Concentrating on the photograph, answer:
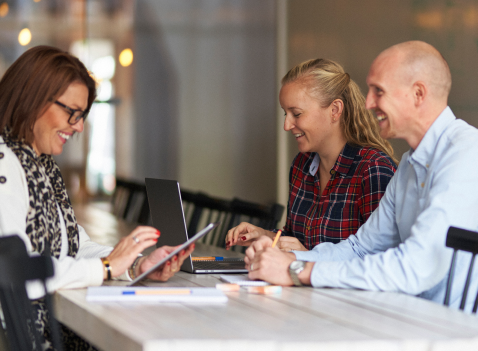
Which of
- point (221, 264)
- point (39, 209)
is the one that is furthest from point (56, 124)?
point (221, 264)

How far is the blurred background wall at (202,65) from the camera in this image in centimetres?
399

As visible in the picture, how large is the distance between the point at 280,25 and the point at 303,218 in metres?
3.28

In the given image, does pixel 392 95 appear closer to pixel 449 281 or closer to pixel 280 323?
pixel 449 281

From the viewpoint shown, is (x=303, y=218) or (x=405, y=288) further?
(x=303, y=218)

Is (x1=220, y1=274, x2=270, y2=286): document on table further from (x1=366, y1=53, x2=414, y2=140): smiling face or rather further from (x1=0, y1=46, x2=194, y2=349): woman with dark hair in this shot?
(x1=366, y1=53, x2=414, y2=140): smiling face

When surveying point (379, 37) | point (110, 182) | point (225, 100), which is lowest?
point (110, 182)

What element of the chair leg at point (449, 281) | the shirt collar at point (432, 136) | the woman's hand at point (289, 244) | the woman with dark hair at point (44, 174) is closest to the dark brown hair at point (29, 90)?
the woman with dark hair at point (44, 174)

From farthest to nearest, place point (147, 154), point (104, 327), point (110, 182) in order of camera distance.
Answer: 1. point (110, 182)
2. point (147, 154)
3. point (104, 327)

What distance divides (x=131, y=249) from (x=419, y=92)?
91cm

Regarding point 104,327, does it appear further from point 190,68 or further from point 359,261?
point 190,68

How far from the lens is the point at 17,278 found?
1.13 metres

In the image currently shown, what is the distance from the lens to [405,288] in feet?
4.72

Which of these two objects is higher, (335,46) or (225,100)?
(335,46)

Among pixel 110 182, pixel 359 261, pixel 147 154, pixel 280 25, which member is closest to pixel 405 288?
pixel 359 261
